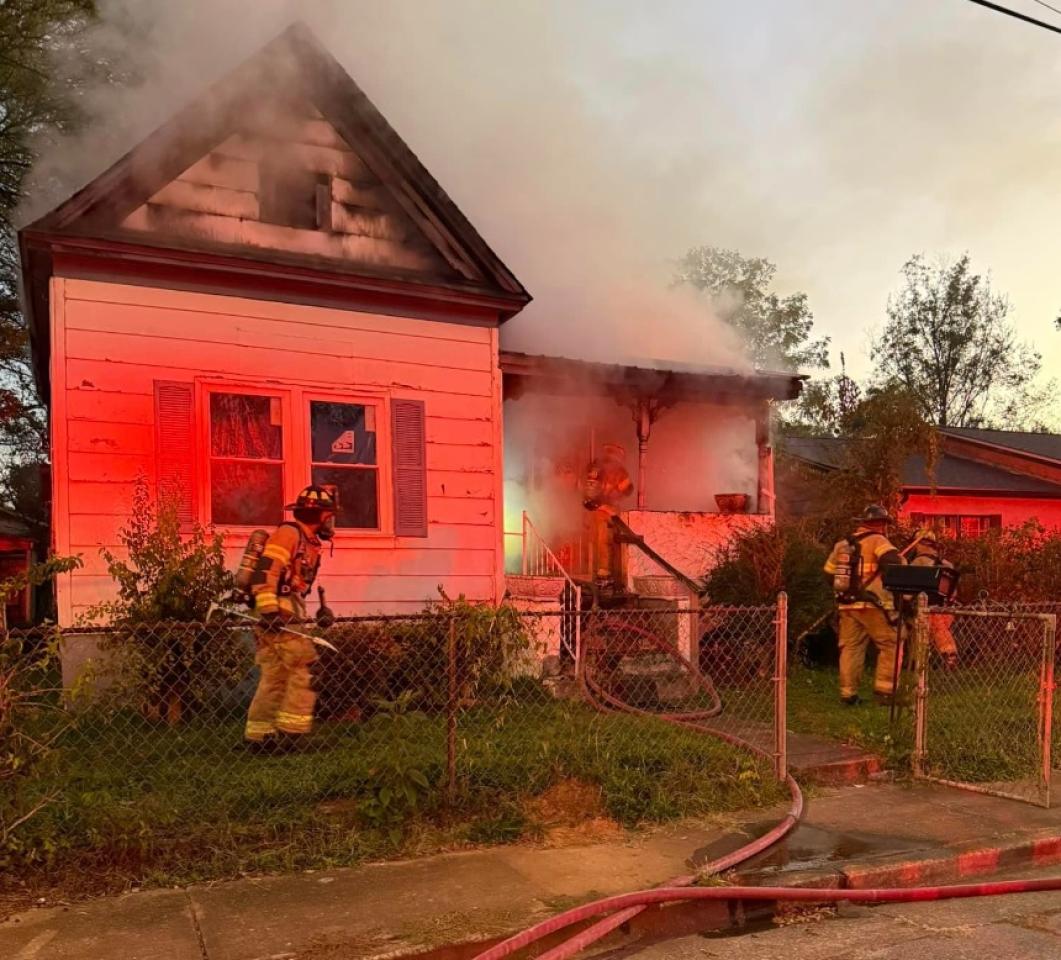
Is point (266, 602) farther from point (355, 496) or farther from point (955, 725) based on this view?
point (955, 725)

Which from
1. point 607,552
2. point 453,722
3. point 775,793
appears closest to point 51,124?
point 607,552

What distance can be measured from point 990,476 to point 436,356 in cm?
1633

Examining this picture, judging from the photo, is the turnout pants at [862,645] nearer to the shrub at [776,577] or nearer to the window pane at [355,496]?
the shrub at [776,577]

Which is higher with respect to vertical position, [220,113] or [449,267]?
[220,113]

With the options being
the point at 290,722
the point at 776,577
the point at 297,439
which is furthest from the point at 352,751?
the point at 776,577

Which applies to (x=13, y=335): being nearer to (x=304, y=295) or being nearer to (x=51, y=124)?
(x=51, y=124)

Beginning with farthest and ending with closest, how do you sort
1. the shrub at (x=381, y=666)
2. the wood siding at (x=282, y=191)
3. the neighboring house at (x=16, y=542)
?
the neighboring house at (x=16, y=542) → the wood siding at (x=282, y=191) → the shrub at (x=381, y=666)

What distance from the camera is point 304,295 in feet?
27.5

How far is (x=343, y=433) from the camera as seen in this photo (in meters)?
8.52

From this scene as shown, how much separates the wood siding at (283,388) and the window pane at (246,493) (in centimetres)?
12

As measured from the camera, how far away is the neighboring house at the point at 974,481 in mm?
17917

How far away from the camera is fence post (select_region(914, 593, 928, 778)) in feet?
20.2

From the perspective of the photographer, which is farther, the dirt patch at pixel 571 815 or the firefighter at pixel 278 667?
the firefighter at pixel 278 667

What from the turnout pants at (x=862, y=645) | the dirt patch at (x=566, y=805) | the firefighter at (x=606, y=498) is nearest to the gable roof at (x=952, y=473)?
the firefighter at (x=606, y=498)
